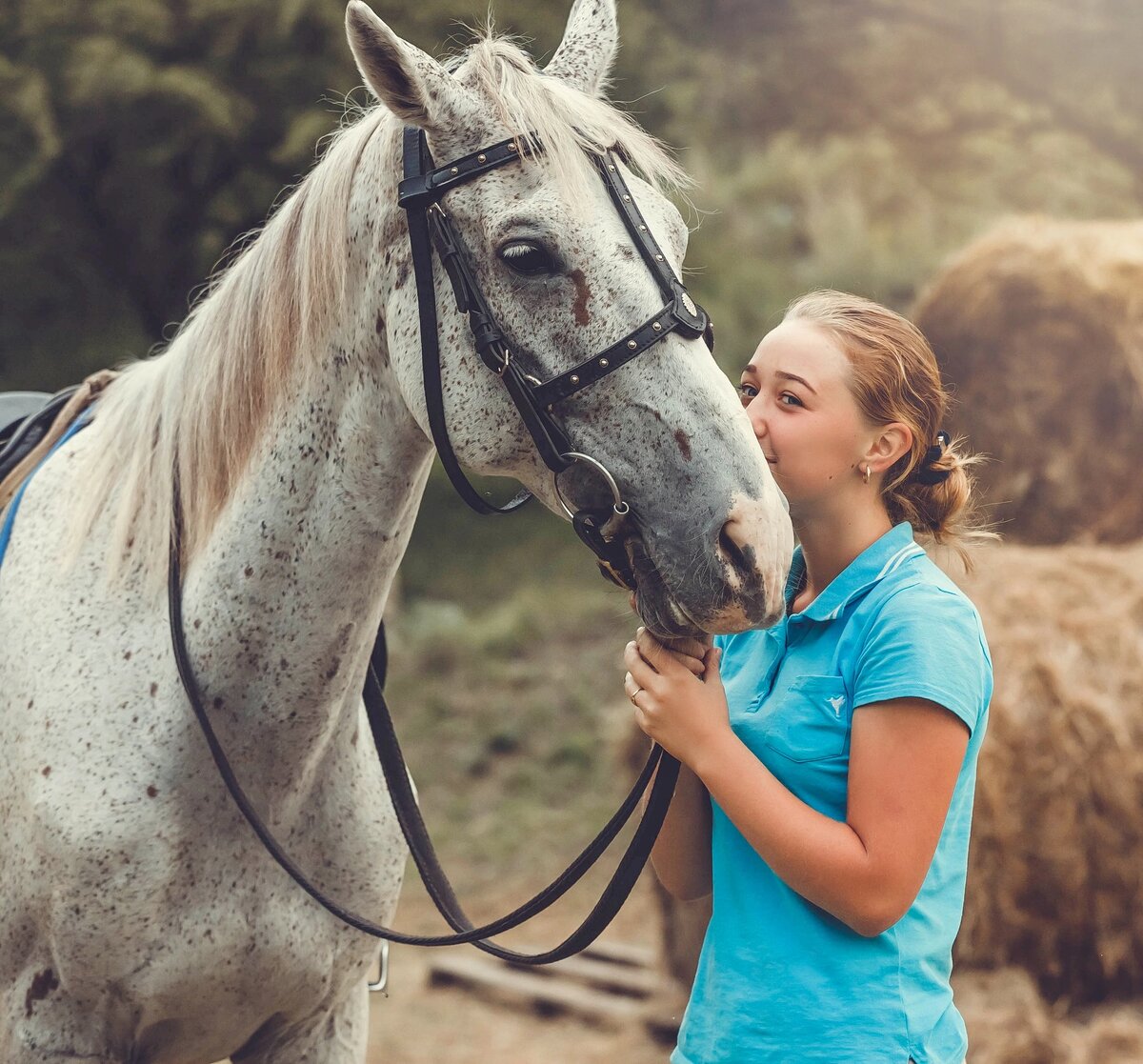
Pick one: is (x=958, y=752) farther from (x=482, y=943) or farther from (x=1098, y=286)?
(x=1098, y=286)

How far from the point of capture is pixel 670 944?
3.32 meters

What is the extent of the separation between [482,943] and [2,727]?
28.8 inches

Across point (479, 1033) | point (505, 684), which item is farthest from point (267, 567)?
point (505, 684)

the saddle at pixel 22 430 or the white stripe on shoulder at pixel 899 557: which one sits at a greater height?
the saddle at pixel 22 430

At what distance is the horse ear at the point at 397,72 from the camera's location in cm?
129

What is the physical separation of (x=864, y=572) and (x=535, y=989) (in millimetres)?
2949

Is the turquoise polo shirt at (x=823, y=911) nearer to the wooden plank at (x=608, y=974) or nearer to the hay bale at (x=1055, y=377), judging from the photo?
the hay bale at (x=1055, y=377)

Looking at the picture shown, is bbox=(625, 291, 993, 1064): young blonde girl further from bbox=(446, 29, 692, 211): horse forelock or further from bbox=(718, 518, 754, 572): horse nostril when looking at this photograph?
bbox=(446, 29, 692, 211): horse forelock

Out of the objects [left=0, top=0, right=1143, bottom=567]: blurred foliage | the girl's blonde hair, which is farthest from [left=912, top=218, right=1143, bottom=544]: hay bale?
the girl's blonde hair

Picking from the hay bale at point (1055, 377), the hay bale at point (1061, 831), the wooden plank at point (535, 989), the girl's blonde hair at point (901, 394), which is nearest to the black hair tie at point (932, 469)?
the girl's blonde hair at point (901, 394)

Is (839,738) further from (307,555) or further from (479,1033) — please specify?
(479,1033)

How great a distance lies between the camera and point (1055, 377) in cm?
362

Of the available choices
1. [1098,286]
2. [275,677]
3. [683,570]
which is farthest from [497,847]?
[683,570]

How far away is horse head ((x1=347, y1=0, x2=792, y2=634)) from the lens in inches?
48.3
